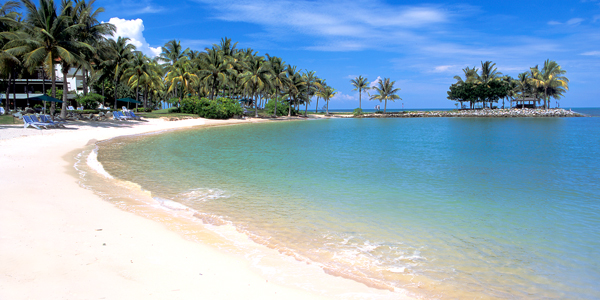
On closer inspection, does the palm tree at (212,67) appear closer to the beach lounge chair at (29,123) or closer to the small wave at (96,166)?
the beach lounge chair at (29,123)

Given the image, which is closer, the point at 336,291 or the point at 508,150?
the point at 336,291

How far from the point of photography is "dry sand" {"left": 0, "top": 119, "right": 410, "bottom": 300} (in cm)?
364

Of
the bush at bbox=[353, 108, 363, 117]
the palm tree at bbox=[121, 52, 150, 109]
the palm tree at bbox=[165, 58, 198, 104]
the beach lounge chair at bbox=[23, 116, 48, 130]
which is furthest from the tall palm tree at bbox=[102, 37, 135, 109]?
the bush at bbox=[353, 108, 363, 117]

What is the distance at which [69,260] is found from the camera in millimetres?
4238

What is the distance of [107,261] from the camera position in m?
4.32

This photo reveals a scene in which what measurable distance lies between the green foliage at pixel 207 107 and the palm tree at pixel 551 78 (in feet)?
216

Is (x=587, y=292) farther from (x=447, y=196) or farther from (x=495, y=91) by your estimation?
(x=495, y=91)

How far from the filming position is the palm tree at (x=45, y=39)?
2416cm

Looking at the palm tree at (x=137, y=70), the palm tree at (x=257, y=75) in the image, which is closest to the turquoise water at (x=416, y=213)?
the palm tree at (x=137, y=70)

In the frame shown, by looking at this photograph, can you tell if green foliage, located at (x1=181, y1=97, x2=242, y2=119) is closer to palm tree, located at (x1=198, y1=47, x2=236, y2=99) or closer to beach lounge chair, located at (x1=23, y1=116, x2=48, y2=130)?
palm tree, located at (x1=198, y1=47, x2=236, y2=99)

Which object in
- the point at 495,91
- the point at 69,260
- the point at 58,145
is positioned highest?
the point at 495,91

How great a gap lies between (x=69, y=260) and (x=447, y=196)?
8.39 meters

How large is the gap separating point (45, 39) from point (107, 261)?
91.8 feet

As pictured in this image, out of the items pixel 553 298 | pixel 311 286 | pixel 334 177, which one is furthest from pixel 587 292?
pixel 334 177
